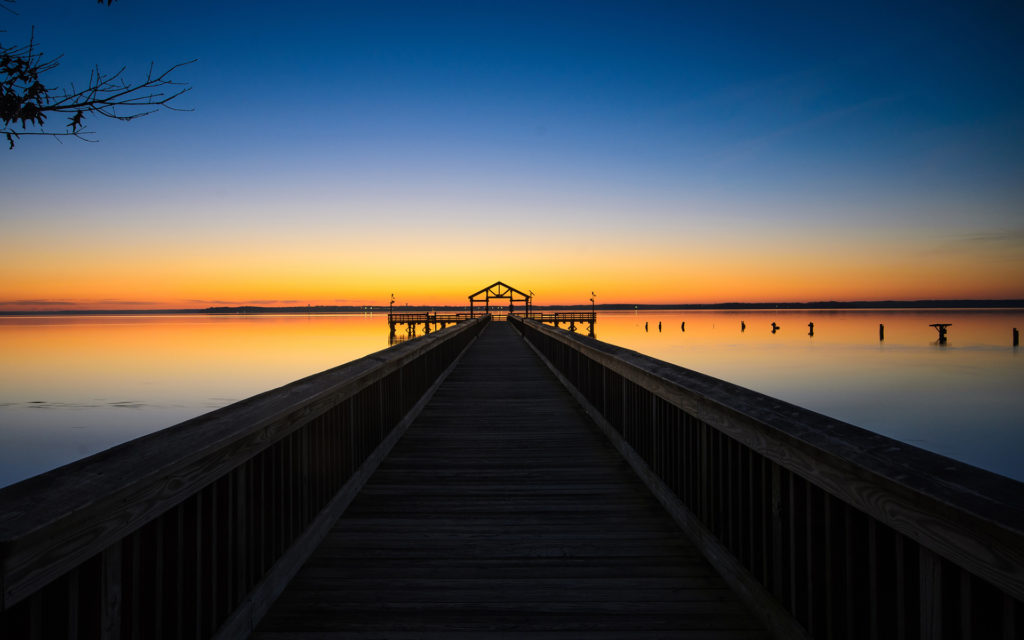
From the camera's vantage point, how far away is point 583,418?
21.7 ft

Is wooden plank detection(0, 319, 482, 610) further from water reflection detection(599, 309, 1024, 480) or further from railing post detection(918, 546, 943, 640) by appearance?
water reflection detection(599, 309, 1024, 480)

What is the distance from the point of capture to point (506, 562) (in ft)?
9.63

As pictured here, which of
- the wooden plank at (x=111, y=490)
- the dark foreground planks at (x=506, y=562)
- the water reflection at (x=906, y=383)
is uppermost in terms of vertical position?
the wooden plank at (x=111, y=490)

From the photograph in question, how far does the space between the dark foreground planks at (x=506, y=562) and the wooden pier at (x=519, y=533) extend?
0.01m

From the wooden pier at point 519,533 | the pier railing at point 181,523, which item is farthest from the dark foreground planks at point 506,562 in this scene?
the pier railing at point 181,523

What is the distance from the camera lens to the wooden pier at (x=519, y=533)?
1270mm

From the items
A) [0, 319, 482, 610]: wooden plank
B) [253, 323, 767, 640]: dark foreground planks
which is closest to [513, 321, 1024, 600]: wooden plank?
[253, 323, 767, 640]: dark foreground planks

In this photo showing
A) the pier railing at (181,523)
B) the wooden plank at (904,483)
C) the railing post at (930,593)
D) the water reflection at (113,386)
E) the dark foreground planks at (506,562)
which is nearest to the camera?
the wooden plank at (904,483)

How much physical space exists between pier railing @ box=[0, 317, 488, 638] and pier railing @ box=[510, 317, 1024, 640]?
2.00m

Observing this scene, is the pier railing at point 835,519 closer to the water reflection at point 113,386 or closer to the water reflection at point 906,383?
the water reflection at point 906,383

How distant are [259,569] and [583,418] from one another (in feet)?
15.4

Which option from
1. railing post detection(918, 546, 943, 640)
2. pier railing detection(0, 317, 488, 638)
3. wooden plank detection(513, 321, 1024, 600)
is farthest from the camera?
railing post detection(918, 546, 943, 640)

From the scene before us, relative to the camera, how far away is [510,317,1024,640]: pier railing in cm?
119

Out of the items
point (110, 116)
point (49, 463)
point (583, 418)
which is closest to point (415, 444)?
point (583, 418)
